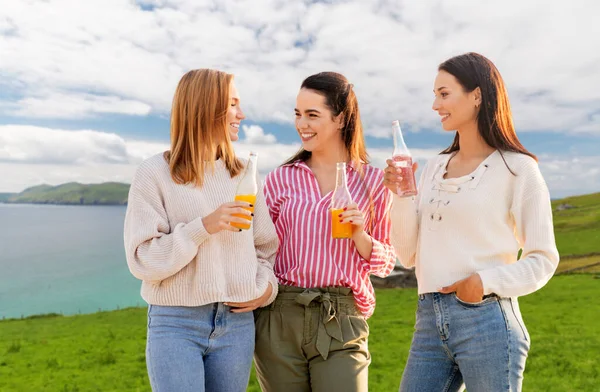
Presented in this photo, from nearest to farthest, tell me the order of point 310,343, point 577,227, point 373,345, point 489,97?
point 489,97 → point 310,343 → point 373,345 → point 577,227

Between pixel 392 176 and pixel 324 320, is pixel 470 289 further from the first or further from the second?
pixel 324 320

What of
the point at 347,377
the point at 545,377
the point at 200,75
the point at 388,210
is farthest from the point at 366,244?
the point at 545,377

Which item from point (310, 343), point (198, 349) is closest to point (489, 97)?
point (310, 343)

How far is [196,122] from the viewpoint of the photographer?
12.4 feet

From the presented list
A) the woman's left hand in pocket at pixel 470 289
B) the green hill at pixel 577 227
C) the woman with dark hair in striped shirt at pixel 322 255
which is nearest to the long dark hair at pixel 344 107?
the woman with dark hair in striped shirt at pixel 322 255

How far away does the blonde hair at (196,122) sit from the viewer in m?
3.74

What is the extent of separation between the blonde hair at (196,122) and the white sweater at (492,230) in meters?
1.53

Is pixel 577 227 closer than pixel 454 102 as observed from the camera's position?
No

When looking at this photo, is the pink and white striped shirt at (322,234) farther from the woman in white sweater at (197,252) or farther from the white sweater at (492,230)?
the white sweater at (492,230)

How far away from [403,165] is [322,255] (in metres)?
0.87

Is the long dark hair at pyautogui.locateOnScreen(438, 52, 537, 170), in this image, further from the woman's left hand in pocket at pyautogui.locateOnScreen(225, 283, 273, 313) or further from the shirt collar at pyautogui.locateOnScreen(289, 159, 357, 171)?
the woman's left hand in pocket at pyautogui.locateOnScreen(225, 283, 273, 313)

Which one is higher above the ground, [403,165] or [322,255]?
[403,165]

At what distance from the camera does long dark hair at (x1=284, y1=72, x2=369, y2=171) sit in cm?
438

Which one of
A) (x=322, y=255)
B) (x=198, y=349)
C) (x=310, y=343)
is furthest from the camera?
(x=322, y=255)
